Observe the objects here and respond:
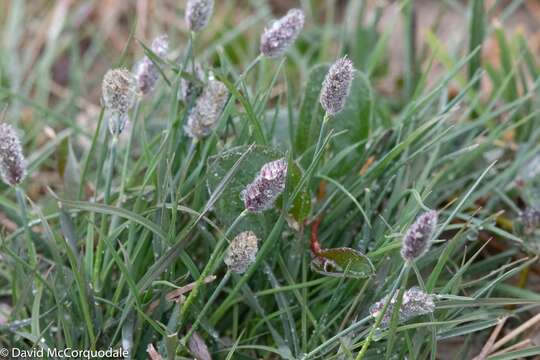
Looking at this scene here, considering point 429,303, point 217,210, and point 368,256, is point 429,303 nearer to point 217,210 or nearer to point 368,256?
point 368,256

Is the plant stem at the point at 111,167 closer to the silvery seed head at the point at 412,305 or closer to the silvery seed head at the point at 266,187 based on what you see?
the silvery seed head at the point at 266,187

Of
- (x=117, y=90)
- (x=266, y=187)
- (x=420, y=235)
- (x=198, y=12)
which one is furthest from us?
(x=198, y=12)

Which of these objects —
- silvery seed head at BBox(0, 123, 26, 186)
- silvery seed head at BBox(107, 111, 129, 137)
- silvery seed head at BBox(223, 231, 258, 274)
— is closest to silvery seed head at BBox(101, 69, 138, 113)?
silvery seed head at BBox(107, 111, 129, 137)

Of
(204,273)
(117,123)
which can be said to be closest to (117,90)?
(117,123)

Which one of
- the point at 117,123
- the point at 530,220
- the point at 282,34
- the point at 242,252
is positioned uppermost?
the point at 282,34

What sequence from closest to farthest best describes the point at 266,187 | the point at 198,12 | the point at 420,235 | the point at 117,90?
the point at 420,235, the point at 266,187, the point at 117,90, the point at 198,12

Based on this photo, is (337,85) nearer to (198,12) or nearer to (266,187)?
(266,187)
